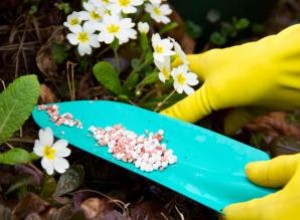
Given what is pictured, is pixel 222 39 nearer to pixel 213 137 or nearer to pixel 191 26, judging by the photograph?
pixel 191 26

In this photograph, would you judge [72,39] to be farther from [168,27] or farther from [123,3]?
[168,27]

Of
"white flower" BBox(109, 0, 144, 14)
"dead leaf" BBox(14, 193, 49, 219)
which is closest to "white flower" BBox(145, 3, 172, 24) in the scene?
"white flower" BBox(109, 0, 144, 14)

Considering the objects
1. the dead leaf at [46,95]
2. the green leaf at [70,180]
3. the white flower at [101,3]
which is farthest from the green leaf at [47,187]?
the white flower at [101,3]

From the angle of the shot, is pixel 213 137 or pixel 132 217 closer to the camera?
pixel 132 217

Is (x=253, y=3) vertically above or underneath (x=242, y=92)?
underneath

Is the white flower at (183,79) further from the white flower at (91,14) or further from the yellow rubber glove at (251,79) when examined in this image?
the white flower at (91,14)

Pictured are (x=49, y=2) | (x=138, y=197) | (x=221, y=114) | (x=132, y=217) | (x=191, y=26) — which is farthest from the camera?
(x=191, y=26)

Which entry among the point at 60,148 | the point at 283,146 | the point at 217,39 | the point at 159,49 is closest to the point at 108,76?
the point at 159,49

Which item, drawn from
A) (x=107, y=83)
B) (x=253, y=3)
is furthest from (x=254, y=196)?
(x=253, y=3)
